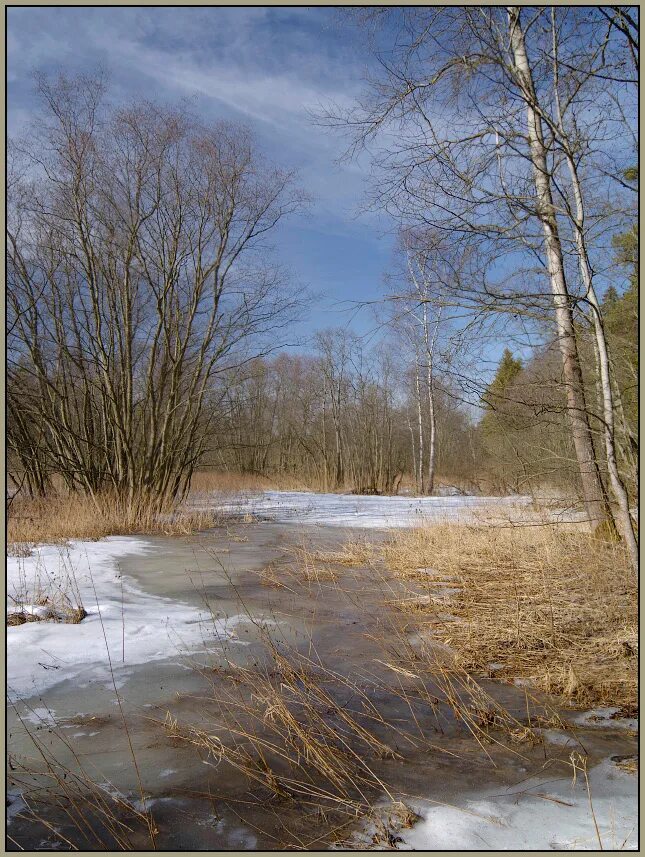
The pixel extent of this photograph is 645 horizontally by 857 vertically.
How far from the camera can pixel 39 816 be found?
2.13 metres

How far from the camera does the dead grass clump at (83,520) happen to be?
9258mm

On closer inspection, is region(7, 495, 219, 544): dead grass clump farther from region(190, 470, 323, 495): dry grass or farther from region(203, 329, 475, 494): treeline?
region(203, 329, 475, 494): treeline

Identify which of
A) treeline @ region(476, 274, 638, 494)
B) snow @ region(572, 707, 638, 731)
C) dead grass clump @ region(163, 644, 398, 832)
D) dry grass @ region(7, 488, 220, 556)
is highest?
treeline @ region(476, 274, 638, 494)

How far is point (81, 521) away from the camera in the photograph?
10.0 meters

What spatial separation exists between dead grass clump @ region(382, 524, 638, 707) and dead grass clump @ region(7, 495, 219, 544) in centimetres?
556

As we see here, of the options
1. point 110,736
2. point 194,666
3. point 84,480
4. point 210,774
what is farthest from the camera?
point 84,480

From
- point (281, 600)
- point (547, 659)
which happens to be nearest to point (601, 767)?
point (547, 659)

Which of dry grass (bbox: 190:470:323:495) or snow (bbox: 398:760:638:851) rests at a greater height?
dry grass (bbox: 190:470:323:495)

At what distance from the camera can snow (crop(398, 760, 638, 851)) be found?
6.43 feet

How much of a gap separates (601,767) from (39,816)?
2.37 m

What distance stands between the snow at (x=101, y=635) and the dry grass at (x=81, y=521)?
3.15 metres

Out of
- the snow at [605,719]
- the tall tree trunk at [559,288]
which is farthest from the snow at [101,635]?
the tall tree trunk at [559,288]

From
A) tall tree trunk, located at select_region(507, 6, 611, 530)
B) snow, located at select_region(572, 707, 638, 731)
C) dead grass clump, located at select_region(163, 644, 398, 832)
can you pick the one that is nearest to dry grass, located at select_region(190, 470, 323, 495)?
tall tree trunk, located at select_region(507, 6, 611, 530)

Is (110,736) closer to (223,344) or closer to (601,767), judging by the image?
(601,767)
